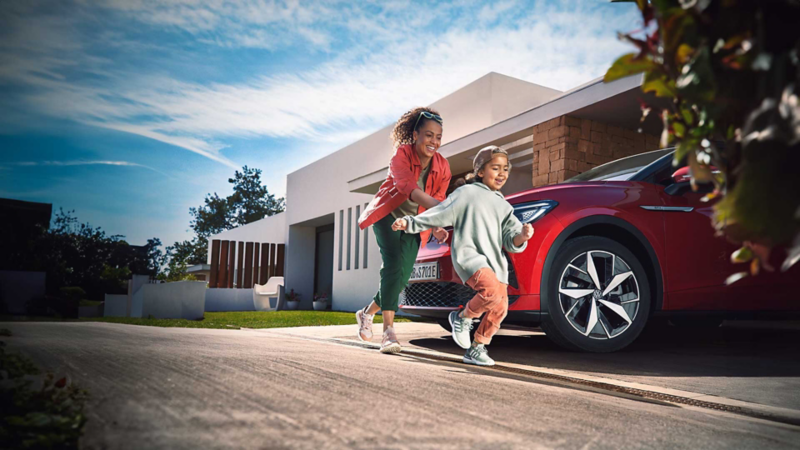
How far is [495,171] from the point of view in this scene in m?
3.67

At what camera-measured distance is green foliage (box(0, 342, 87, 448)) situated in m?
1.30

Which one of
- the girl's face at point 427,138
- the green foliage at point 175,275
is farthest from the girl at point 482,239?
the green foliage at point 175,275

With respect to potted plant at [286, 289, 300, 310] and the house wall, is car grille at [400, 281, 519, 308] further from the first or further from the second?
the house wall

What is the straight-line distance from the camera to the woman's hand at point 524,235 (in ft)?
11.4

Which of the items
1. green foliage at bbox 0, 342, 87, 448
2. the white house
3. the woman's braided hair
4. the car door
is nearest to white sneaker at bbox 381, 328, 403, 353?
the woman's braided hair

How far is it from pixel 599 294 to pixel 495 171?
1166 millimetres

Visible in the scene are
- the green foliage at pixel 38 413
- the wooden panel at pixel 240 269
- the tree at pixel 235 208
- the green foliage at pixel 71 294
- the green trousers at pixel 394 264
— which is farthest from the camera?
the tree at pixel 235 208

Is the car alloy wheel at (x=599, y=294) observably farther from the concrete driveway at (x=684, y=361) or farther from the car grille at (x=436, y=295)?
the car grille at (x=436, y=295)

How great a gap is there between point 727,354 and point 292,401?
12.4 ft

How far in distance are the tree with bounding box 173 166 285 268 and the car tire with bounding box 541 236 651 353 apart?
207ft

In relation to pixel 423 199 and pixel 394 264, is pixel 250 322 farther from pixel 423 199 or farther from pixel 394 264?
pixel 423 199

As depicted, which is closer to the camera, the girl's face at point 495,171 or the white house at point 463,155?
the girl's face at point 495,171

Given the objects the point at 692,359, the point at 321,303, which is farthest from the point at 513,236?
the point at 321,303

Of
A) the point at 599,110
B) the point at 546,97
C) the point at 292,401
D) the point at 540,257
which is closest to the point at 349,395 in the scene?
the point at 292,401
